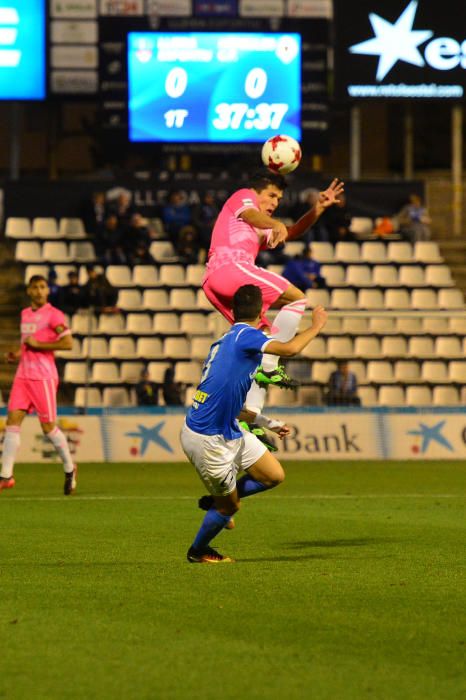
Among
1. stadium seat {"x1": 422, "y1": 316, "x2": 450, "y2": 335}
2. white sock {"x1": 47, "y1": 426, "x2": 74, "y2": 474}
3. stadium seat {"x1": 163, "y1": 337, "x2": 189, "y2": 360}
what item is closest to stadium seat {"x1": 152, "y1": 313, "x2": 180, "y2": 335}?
stadium seat {"x1": 163, "y1": 337, "x2": 189, "y2": 360}

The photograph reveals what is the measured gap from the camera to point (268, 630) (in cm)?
625

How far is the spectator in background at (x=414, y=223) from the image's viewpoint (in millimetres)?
26812

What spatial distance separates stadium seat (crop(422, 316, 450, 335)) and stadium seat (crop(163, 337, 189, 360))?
370 centimetres

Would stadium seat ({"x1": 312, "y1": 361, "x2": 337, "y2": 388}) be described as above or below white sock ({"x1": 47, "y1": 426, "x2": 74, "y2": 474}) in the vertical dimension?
above

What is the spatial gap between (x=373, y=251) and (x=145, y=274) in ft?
14.3

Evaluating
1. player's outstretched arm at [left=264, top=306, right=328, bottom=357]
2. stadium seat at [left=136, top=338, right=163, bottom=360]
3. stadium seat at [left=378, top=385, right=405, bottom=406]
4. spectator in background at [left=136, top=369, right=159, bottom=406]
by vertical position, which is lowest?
stadium seat at [left=378, top=385, right=405, bottom=406]

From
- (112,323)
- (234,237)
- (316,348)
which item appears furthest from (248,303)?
(112,323)

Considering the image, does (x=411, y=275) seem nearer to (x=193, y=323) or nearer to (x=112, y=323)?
(x=193, y=323)

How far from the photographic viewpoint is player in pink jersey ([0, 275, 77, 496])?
543 inches

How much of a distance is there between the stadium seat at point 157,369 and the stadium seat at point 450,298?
20.0ft

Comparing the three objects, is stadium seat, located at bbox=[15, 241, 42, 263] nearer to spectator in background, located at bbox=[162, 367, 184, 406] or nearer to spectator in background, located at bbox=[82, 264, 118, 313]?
spectator in background, located at bbox=[82, 264, 118, 313]

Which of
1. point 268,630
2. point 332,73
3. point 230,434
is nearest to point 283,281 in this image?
point 230,434

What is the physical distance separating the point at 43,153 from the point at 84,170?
4.86 ft

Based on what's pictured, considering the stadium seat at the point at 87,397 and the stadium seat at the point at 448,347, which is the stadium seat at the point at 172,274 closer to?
the stadium seat at the point at 87,397
